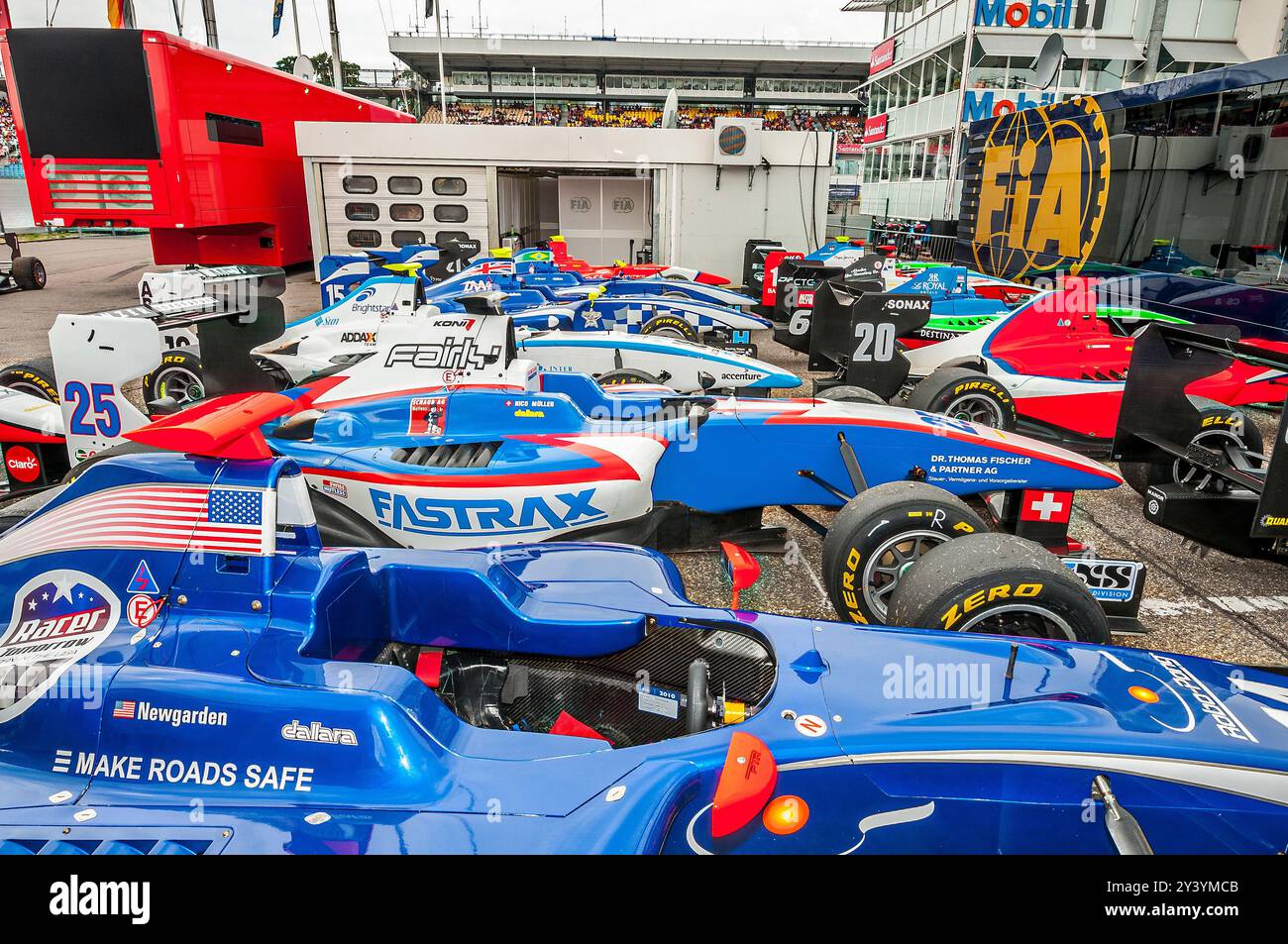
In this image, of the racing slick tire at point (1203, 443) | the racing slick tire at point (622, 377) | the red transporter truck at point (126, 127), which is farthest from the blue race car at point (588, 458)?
the red transporter truck at point (126, 127)

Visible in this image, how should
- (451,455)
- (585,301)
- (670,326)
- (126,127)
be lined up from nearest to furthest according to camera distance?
(451,455) → (670,326) → (585,301) → (126,127)

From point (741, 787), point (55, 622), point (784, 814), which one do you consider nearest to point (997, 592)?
point (784, 814)

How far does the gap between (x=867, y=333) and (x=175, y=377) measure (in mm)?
7036

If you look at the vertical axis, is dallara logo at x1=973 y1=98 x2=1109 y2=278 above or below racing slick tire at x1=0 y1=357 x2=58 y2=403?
above

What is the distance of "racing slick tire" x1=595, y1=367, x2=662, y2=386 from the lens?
7.22 metres

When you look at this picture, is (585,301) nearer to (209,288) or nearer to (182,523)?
(209,288)

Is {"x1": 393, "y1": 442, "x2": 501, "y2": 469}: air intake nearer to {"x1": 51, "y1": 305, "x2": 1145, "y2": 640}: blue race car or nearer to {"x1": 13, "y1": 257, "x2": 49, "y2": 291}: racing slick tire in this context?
{"x1": 51, "y1": 305, "x2": 1145, "y2": 640}: blue race car

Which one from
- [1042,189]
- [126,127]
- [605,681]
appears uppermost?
[126,127]

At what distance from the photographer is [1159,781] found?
6.67ft

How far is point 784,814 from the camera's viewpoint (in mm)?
1998

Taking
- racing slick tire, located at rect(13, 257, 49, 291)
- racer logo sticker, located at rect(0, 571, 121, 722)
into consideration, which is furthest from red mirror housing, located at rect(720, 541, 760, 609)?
racing slick tire, located at rect(13, 257, 49, 291)

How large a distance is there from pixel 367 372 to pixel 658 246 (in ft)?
48.5
